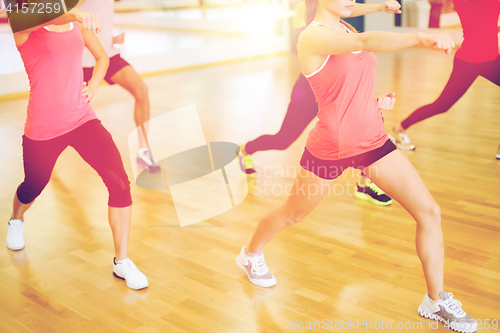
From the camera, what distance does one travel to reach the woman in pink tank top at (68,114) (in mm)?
2326

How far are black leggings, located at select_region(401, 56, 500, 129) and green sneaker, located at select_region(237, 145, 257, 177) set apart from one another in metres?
1.41

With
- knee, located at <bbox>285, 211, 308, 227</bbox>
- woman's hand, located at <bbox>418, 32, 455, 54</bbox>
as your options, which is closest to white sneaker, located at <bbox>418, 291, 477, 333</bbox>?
knee, located at <bbox>285, 211, 308, 227</bbox>

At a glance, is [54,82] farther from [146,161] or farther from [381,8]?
[146,161]

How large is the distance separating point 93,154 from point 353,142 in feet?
3.83

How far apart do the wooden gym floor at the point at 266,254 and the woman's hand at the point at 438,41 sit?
114 cm

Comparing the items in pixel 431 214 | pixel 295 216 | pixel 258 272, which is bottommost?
pixel 258 272

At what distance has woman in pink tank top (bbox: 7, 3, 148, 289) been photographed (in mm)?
2326

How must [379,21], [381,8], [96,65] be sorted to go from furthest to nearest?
[379,21] → [96,65] → [381,8]

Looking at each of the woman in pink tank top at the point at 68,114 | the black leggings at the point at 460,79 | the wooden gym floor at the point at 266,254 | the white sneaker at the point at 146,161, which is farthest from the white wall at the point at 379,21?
the woman in pink tank top at the point at 68,114

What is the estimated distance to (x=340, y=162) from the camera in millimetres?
2064

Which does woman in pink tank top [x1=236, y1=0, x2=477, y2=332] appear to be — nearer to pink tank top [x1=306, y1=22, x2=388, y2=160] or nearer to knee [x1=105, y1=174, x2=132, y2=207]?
pink tank top [x1=306, y1=22, x2=388, y2=160]

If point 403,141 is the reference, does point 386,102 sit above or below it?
above

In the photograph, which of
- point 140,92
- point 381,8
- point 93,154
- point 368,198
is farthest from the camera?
point 140,92

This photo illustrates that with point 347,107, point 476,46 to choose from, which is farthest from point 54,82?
point 476,46
